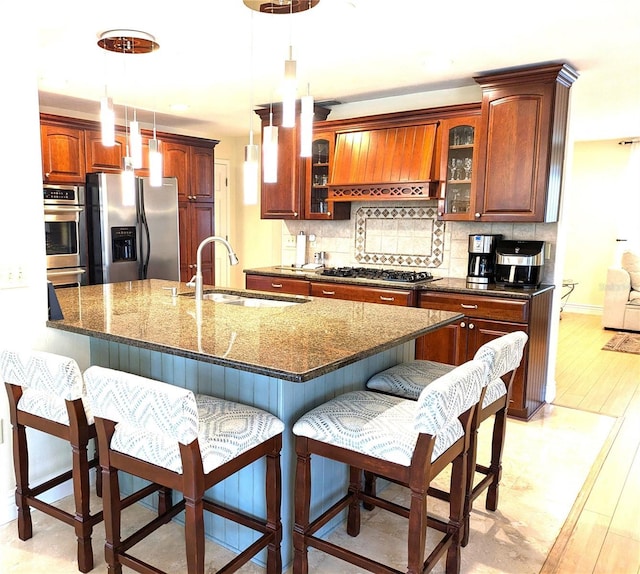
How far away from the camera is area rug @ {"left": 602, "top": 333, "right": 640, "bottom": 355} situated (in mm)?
5945

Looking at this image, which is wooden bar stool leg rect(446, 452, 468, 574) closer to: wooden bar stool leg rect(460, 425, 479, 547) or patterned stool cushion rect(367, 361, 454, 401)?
wooden bar stool leg rect(460, 425, 479, 547)

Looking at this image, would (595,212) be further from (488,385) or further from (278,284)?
(488,385)

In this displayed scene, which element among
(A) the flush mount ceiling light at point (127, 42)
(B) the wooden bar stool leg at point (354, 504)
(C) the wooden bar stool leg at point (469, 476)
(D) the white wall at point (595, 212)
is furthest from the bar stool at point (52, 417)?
(D) the white wall at point (595, 212)

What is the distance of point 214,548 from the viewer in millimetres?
2320

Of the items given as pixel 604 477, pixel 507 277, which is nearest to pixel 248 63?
pixel 507 277

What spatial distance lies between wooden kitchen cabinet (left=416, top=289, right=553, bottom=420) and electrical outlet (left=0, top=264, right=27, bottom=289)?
263 centimetres

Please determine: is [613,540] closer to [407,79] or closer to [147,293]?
[147,293]

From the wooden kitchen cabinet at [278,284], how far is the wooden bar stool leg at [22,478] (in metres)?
2.67

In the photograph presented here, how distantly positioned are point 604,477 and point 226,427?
2307mm

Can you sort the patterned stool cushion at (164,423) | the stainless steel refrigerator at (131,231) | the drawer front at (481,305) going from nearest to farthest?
the patterned stool cushion at (164,423), the drawer front at (481,305), the stainless steel refrigerator at (131,231)

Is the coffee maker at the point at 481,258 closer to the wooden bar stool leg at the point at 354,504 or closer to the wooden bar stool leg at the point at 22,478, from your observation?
the wooden bar stool leg at the point at 354,504

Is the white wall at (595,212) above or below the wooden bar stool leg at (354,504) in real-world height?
above

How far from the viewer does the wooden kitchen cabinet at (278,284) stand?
466 centimetres

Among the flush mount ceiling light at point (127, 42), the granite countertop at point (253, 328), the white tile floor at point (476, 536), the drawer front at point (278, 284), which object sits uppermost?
the flush mount ceiling light at point (127, 42)
